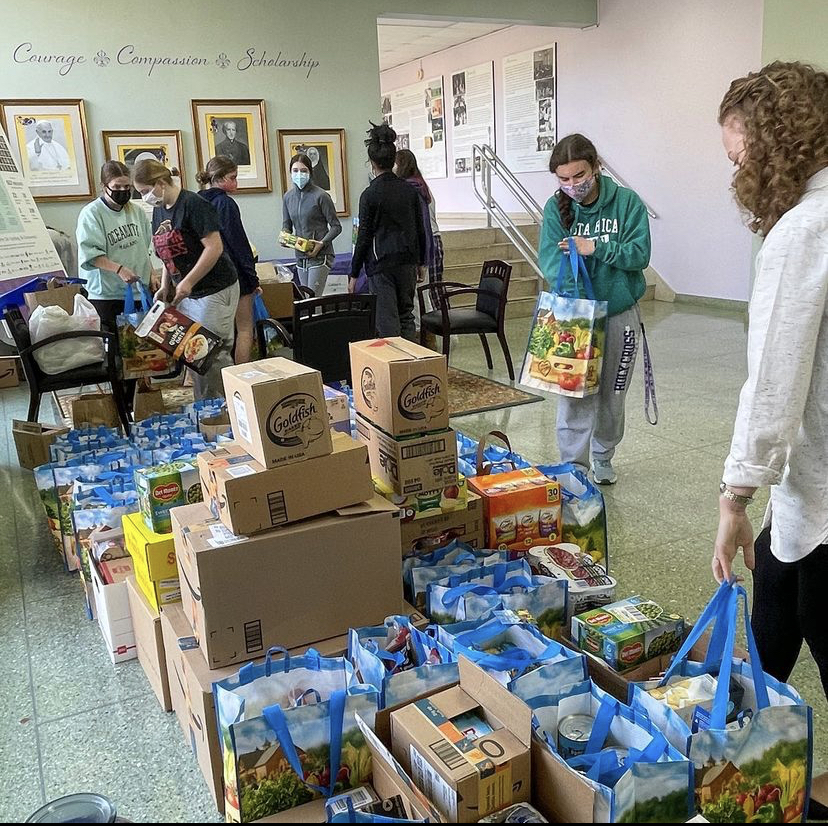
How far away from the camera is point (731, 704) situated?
144 centimetres

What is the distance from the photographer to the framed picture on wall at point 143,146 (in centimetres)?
668

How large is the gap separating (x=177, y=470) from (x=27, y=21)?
5683 mm

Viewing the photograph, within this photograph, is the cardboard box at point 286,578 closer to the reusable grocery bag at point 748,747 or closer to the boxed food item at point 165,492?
the boxed food item at point 165,492

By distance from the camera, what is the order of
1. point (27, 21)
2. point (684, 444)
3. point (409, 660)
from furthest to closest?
point (27, 21) → point (684, 444) → point (409, 660)

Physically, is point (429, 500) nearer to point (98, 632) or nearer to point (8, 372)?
point (98, 632)

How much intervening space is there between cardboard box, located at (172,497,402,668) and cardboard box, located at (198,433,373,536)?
0.03 metres

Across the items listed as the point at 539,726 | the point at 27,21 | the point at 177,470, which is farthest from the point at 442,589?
the point at 27,21

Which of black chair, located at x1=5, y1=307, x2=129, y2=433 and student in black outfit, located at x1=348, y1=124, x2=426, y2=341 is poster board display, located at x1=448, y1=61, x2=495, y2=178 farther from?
black chair, located at x1=5, y1=307, x2=129, y2=433

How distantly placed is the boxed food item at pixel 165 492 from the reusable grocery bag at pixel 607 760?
1146mm

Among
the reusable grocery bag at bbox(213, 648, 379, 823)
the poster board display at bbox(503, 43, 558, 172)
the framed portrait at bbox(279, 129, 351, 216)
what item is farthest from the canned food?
the poster board display at bbox(503, 43, 558, 172)

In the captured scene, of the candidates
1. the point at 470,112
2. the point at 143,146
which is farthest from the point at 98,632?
the point at 470,112

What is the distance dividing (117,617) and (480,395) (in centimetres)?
329

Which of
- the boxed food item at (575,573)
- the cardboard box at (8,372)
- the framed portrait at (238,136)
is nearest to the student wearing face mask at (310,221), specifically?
the framed portrait at (238,136)

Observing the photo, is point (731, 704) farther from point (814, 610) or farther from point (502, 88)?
point (502, 88)
